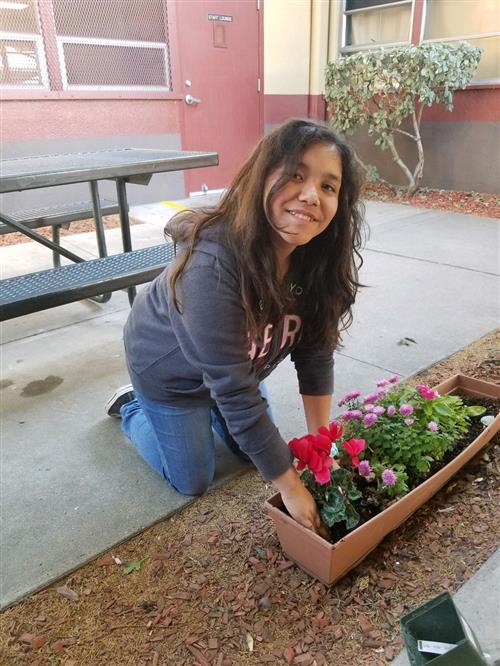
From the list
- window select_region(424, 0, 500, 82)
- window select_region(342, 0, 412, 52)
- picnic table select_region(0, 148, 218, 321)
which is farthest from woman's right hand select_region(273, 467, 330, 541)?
window select_region(342, 0, 412, 52)

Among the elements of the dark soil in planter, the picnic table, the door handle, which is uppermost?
the door handle

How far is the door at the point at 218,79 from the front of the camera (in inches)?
268

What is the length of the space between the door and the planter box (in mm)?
5818

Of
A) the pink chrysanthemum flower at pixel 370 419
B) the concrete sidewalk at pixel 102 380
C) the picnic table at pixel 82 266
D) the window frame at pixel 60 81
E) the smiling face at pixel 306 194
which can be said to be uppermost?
the window frame at pixel 60 81

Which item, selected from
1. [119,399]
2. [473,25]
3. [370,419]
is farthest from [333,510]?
[473,25]

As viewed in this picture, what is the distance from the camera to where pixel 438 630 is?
123 cm

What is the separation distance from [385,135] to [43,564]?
629 centimetres

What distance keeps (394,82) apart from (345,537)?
5923 millimetres

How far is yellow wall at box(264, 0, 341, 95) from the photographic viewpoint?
799cm

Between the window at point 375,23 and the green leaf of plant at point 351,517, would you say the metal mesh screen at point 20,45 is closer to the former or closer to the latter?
the window at point 375,23

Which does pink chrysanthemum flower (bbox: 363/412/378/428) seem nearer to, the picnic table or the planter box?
the planter box

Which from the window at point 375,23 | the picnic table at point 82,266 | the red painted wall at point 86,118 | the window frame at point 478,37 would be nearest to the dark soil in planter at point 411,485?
the picnic table at point 82,266

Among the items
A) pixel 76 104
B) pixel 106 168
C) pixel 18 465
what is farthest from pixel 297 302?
pixel 76 104

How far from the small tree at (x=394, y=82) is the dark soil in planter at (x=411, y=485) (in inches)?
195
